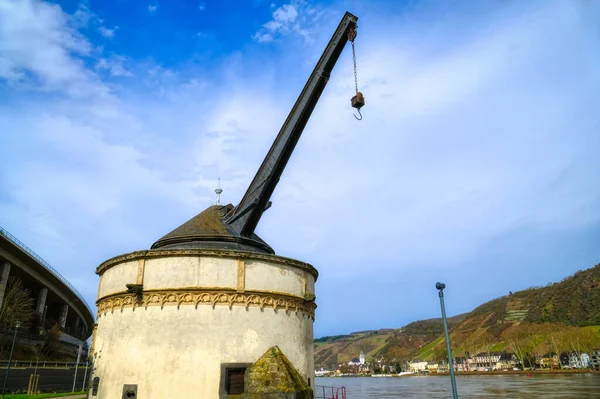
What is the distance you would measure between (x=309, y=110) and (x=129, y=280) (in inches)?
390

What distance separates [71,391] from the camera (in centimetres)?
3697

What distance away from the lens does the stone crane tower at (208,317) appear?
569 inches

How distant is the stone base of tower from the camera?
14.4 m

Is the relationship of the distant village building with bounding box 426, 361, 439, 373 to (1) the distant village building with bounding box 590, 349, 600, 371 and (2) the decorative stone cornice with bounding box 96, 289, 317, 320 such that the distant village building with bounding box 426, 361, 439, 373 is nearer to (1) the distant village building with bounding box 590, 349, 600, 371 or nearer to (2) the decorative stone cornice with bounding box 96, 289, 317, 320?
(1) the distant village building with bounding box 590, 349, 600, 371

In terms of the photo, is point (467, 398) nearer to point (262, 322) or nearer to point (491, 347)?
point (262, 322)

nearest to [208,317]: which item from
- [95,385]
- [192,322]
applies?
[192,322]

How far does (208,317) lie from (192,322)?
57 centimetres

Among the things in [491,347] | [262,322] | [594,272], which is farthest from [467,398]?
[594,272]

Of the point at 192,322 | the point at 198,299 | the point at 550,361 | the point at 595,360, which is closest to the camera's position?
the point at 192,322

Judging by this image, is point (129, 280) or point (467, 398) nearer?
point (129, 280)

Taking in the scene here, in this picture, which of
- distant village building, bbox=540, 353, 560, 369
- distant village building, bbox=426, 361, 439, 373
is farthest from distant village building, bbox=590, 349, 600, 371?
distant village building, bbox=426, 361, 439, 373

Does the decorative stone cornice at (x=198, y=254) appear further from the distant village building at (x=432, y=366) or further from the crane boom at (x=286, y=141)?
the distant village building at (x=432, y=366)

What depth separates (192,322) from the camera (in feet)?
48.9

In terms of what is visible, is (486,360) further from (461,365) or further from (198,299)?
(198,299)
